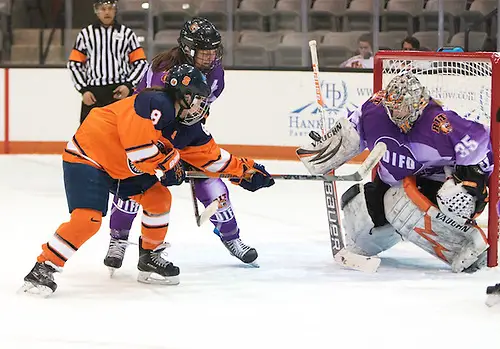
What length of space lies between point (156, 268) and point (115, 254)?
237mm

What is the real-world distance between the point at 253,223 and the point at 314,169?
1002 mm

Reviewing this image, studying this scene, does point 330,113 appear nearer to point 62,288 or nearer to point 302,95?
point 302,95

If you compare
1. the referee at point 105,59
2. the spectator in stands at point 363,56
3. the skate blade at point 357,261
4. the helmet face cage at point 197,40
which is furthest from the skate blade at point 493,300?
the spectator in stands at point 363,56

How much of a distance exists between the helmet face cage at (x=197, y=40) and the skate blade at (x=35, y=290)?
0.95 m

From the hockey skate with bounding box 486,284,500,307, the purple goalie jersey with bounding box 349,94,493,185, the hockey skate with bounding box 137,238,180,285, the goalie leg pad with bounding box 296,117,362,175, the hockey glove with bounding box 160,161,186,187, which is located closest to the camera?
the hockey skate with bounding box 486,284,500,307

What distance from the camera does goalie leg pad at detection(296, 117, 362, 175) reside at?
385cm

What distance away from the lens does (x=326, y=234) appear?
4621 mm

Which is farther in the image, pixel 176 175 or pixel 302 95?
pixel 302 95

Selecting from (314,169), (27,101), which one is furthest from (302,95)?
(314,169)

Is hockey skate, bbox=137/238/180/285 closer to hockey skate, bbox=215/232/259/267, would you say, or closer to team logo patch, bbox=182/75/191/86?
hockey skate, bbox=215/232/259/267

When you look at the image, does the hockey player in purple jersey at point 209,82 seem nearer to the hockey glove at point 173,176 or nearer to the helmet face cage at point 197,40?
the helmet face cage at point 197,40

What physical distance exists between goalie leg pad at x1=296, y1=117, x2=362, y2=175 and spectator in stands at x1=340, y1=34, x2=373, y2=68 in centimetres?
327

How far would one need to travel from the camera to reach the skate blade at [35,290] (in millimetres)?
3301

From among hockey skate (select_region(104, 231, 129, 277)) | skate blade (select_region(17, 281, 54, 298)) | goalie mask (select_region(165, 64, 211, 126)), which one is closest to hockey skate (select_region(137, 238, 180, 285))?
hockey skate (select_region(104, 231, 129, 277))
